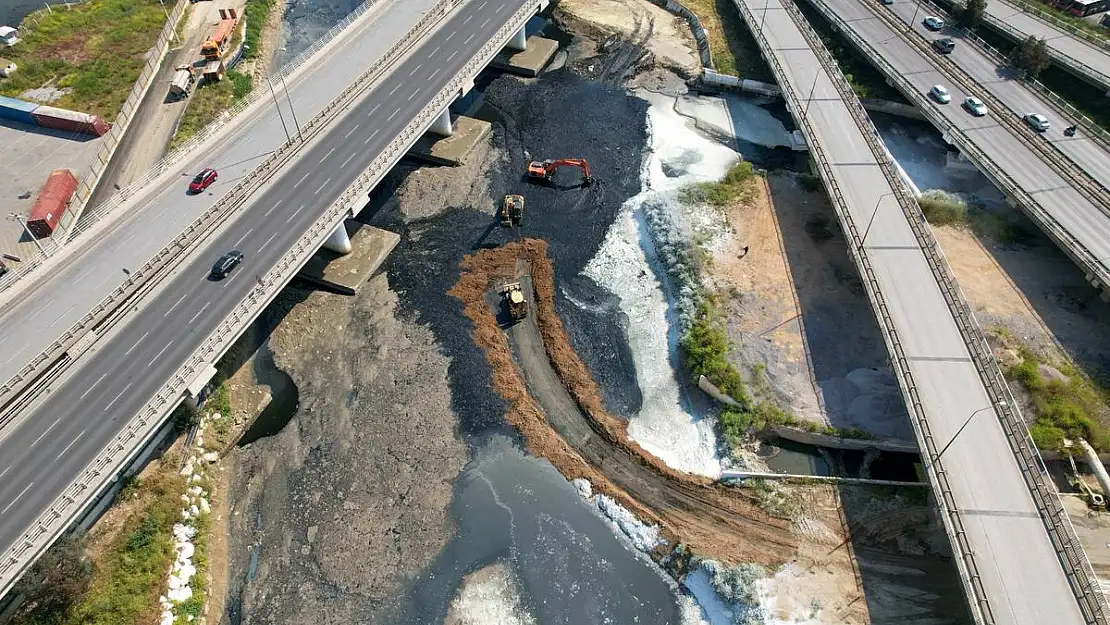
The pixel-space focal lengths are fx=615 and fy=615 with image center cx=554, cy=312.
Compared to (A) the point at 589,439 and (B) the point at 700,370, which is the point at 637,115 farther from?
(A) the point at 589,439

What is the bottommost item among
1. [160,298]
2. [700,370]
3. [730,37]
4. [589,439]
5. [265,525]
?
[265,525]

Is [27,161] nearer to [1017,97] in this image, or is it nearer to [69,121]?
[69,121]

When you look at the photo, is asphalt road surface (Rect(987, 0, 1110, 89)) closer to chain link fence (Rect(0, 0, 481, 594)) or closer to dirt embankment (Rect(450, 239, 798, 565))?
chain link fence (Rect(0, 0, 481, 594))

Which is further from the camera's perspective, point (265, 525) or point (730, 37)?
point (730, 37)

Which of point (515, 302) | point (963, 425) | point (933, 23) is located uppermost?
point (933, 23)

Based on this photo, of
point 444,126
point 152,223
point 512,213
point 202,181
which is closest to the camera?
point 152,223

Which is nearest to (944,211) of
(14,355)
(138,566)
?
(138,566)

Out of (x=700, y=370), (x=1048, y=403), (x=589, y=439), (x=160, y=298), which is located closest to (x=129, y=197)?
(x=160, y=298)
